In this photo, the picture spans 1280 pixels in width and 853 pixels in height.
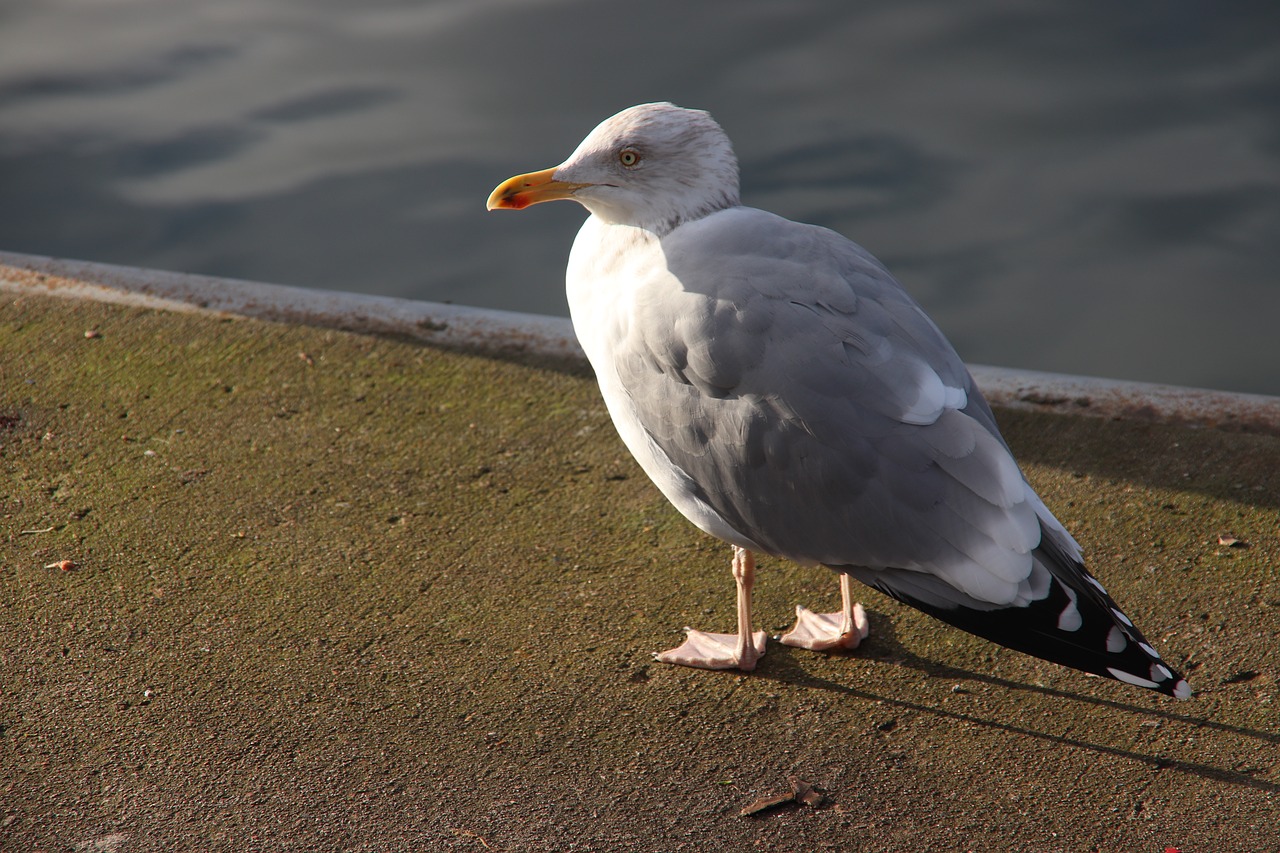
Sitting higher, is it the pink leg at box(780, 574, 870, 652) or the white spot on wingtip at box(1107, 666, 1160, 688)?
the white spot on wingtip at box(1107, 666, 1160, 688)

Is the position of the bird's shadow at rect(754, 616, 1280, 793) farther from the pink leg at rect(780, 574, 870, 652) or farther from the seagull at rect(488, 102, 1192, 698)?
A: the seagull at rect(488, 102, 1192, 698)

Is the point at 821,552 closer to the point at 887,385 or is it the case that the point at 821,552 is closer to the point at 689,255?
the point at 887,385

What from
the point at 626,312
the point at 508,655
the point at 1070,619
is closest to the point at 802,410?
the point at 626,312

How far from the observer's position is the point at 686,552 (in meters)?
3.17

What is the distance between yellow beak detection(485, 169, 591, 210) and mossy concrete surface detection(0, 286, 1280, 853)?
2.99 ft

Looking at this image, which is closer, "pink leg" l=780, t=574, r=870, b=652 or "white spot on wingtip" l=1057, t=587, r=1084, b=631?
"white spot on wingtip" l=1057, t=587, r=1084, b=631

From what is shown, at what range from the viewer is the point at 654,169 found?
2650mm

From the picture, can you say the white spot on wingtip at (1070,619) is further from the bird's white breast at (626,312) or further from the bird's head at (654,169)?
the bird's head at (654,169)

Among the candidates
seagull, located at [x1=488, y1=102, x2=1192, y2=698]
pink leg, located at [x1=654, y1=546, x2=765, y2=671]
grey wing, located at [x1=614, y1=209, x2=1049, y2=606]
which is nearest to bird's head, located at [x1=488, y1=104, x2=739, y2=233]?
seagull, located at [x1=488, y1=102, x2=1192, y2=698]

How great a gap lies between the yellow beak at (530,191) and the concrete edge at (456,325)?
4.09ft

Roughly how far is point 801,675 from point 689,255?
980mm

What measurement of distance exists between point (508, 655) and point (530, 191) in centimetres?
106

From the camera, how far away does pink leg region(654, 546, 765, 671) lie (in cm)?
274

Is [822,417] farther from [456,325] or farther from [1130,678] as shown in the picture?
[456,325]
